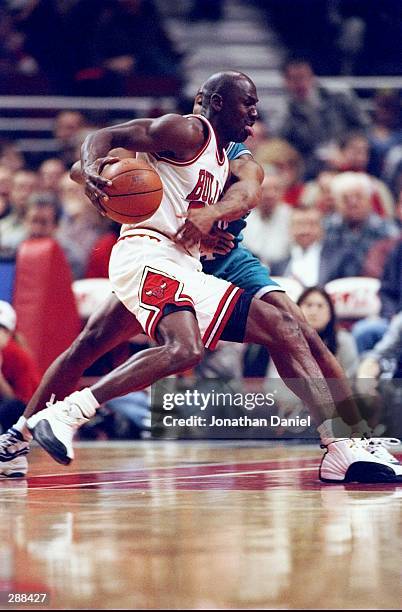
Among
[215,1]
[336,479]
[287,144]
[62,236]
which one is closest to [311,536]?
[336,479]

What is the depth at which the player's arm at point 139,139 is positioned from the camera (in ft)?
14.2

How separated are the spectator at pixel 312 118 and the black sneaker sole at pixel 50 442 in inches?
227

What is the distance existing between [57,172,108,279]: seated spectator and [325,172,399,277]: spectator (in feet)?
5.32

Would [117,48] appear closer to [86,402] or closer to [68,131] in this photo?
[68,131]

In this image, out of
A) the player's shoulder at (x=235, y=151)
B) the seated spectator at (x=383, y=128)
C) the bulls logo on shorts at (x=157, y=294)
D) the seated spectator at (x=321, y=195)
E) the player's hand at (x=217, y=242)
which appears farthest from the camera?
the seated spectator at (x=383, y=128)

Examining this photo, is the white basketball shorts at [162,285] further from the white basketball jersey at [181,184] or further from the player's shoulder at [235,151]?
the player's shoulder at [235,151]

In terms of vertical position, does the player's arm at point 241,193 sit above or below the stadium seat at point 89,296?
above

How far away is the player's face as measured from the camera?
4.73 m

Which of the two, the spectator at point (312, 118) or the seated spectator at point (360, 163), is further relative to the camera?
the spectator at point (312, 118)

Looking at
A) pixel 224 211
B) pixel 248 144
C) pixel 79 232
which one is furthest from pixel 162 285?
pixel 248 144

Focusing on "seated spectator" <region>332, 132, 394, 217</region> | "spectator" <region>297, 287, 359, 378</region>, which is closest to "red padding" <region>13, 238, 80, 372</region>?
"spectator" <region>297, 287, 359, 378</region>

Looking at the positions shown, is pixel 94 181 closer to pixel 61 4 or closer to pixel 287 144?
pixel 287 144

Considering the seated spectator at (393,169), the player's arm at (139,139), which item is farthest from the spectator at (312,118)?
the player's arm at (139,139)

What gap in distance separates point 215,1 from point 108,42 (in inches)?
61.7
